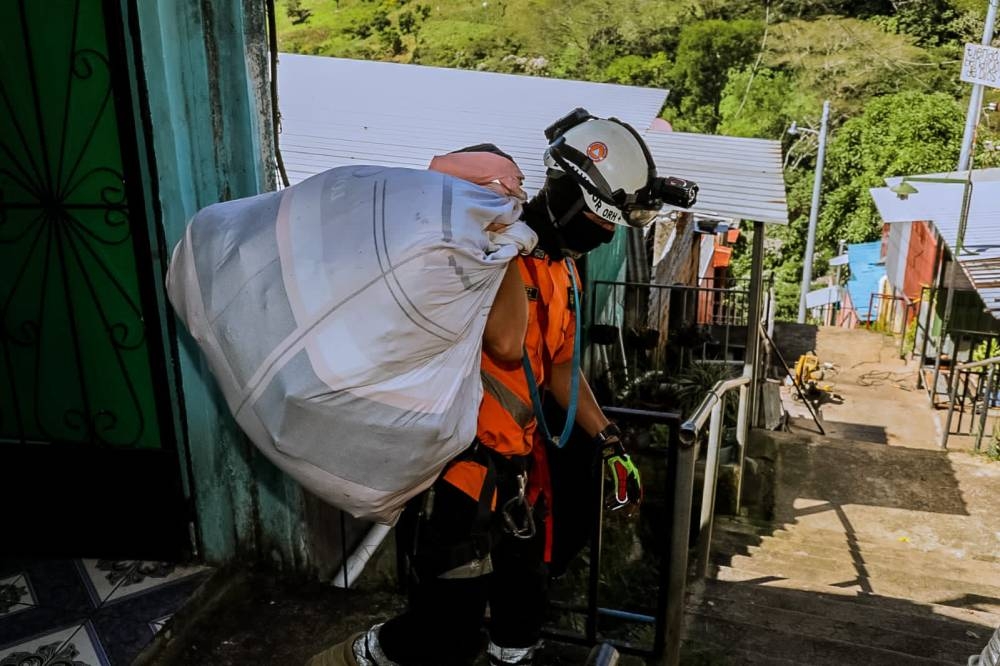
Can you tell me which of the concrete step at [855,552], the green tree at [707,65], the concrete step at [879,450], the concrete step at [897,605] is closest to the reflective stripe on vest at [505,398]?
the concrete step at [897,605]

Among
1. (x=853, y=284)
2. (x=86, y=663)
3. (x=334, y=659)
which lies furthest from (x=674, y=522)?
(x=853, y=284)

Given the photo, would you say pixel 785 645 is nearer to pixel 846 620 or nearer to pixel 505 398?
pixel 846 620

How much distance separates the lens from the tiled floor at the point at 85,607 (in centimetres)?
258

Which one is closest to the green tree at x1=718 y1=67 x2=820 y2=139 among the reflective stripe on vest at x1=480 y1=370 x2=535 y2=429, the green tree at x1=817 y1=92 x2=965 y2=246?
the green tree at x1=817 y1=92 x2=965 y2=246

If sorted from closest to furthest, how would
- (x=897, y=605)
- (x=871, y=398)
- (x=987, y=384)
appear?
1. (x=897, y=605)
2. (x=987, y=384)
3. (x=871, y=398)

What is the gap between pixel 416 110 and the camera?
7434mm

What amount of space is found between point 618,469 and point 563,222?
89 centimetres

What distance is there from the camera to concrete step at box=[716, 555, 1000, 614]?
5238mm

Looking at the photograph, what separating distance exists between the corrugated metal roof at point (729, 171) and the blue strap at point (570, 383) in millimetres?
3880

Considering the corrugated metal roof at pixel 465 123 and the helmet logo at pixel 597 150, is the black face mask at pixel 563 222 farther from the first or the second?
the corrugated metal roof at pixel 465 123

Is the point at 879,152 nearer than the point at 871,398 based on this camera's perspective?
No

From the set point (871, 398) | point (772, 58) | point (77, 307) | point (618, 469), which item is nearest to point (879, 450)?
point (871, 398)

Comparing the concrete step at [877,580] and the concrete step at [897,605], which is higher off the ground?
the concrete step at [897,605]

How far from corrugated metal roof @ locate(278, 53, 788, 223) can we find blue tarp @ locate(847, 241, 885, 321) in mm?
17970
